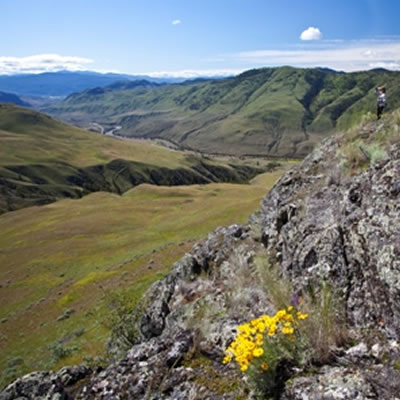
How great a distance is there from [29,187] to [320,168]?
159 metres

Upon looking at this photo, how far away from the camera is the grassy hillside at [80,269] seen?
22.2m

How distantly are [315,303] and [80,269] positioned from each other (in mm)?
38055

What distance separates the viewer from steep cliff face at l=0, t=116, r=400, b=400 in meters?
4.99

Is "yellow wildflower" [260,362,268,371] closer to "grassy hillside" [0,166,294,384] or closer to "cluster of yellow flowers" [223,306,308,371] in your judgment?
"cluster of yellow flowers" [223,306,308,371]

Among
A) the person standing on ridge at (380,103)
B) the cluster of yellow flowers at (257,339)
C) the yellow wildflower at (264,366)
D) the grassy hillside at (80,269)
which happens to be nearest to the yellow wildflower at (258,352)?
the cluster of yellow flowers at (257,339)

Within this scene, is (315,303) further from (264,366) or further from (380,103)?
(380,103)

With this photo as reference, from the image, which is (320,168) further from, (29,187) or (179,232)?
(29,187)

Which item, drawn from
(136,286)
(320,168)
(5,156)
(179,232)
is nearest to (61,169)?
(5,156)

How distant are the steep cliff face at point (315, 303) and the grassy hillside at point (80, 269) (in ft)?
30.8

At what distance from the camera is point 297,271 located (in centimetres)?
866

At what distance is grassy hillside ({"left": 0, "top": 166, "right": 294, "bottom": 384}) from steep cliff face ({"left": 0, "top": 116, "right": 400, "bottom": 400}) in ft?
30.8

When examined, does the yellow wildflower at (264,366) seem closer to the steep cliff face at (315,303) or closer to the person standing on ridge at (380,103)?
the steep cliff face at (315,303)

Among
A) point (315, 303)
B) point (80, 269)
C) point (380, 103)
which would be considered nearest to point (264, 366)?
point (315, 303)

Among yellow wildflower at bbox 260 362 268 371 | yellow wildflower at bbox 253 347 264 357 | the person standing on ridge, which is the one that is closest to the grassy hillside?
yellow wildflower at bbox 260 362 268 371
